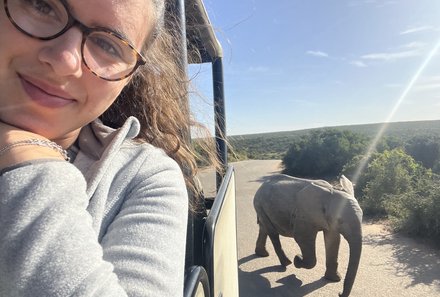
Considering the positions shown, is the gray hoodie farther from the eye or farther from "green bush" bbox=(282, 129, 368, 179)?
"green bush" bbox=(282, 129, 368, 179)

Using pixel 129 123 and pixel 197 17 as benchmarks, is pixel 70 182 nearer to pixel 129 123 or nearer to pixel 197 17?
pixel 129 123

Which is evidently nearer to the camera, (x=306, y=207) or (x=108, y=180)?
(x=108, y=180)

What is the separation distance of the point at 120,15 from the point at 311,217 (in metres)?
5.37

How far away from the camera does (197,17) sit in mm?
1819

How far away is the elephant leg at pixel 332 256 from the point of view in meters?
5.69

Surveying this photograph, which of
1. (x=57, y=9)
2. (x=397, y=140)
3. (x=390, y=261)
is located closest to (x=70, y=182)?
(x=57, y=9)

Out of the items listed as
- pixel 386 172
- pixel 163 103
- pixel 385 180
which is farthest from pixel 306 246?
pixel 386 172

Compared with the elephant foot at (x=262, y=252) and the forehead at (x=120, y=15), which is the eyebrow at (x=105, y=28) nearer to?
the forehead at (x=120, y=15)

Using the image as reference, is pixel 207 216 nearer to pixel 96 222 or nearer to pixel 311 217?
pixel 96 222

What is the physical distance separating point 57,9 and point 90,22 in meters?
0.06

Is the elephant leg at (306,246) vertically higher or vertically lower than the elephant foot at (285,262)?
higher

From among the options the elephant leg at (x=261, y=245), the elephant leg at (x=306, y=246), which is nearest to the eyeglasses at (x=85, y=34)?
the elephant leg at (x=306, y=246)

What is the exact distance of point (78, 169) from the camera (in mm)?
757

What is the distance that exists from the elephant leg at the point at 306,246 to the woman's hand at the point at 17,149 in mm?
5540
